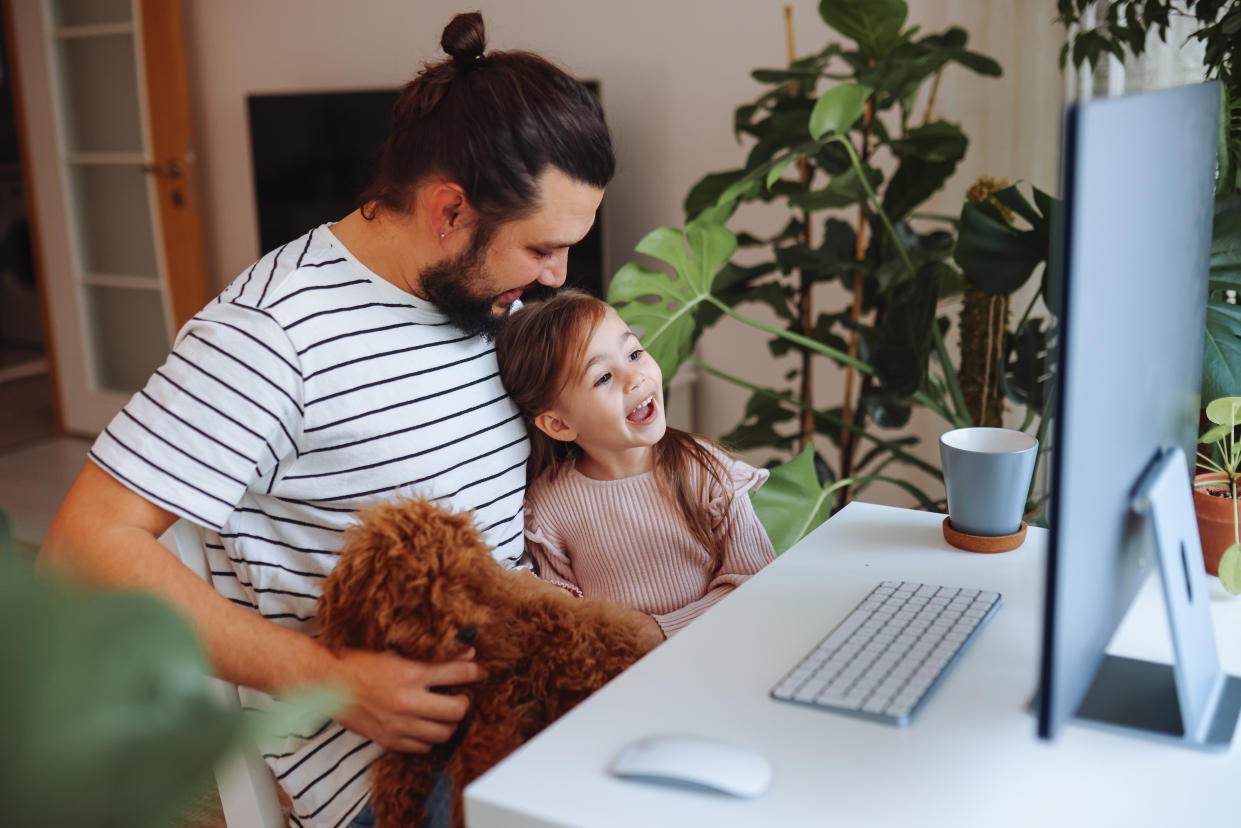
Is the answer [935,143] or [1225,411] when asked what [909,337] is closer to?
[935,143]

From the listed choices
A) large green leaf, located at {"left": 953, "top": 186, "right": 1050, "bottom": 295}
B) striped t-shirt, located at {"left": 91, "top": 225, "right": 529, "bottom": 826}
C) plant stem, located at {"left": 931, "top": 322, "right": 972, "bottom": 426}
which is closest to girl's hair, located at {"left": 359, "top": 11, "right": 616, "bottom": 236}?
striped t-shirt, located at {"left": 91, "top": 225, "right": 529, "bottom": 826}

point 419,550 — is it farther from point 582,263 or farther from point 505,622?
point 582,263

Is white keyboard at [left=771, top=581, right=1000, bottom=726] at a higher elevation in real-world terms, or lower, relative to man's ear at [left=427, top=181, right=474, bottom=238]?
lower

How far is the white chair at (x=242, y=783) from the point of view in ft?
3.39

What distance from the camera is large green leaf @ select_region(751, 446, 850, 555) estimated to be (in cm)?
138

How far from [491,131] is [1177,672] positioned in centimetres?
80

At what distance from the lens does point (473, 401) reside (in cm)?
120

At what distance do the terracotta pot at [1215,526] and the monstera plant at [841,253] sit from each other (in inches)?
19.2

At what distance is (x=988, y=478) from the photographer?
1.04 meters

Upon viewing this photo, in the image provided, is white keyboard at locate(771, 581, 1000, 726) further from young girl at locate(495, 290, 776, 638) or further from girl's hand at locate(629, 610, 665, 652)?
young girl at locate(495, 290, 776, 638)

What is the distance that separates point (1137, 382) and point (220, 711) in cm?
59

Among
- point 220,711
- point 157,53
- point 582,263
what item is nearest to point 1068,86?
point 582,263

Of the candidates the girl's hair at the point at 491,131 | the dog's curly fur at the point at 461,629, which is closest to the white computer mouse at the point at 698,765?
the dog's curly fur at the point at 461,629

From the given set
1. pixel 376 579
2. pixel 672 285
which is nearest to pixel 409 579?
pixel 376 579
